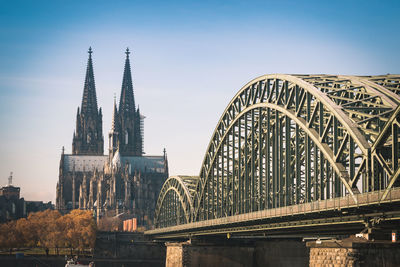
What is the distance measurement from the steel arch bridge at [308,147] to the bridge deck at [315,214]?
0.14 metres

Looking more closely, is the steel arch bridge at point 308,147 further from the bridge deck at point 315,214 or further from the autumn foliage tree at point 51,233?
the autumn foliage tree at point 51,233

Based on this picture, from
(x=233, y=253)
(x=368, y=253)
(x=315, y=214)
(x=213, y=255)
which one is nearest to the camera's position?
(x=368, y=253)

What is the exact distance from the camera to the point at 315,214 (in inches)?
2152

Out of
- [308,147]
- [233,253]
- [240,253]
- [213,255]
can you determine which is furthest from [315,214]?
[213,255]

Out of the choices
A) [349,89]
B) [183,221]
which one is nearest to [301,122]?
[349,89]

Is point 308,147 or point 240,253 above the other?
point 308,147

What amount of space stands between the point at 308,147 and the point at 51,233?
129184 mm

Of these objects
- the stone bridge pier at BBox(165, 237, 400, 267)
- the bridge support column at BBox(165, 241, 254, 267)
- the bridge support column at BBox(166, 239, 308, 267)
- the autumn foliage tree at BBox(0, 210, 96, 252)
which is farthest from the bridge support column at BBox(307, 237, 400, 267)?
the autumn foliage tree at BBox(0, 210, 96, 252)

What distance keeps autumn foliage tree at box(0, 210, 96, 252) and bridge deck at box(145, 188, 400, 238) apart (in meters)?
97.7

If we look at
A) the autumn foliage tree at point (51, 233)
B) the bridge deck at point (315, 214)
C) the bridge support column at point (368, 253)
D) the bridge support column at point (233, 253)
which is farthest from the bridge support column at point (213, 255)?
the autumn foliage tree at point (51, 233)

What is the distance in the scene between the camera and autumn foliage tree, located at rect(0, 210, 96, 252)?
177500 mm

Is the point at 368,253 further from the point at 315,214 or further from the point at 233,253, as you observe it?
the point at 233,253

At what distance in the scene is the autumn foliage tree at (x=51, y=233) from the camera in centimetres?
17750

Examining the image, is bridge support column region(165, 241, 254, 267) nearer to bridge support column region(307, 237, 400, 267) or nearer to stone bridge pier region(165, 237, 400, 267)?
stone bridge pier region(165, 237, 400, 267)
